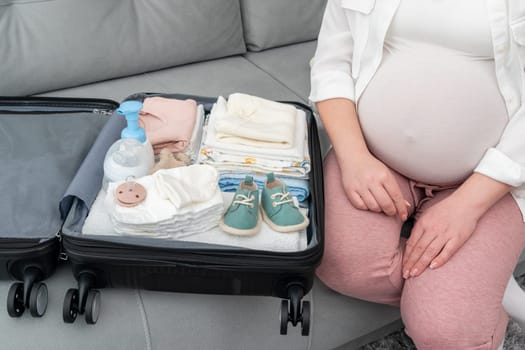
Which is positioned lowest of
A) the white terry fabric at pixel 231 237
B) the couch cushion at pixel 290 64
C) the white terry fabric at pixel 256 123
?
the couch cushion at pixel 290 64

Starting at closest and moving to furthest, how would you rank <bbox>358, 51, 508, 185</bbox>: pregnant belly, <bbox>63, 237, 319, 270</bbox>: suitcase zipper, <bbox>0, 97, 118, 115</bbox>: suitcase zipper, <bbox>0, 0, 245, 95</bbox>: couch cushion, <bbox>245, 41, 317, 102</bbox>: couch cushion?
1. <bbox>63, 237, 319, 270</bbox>: suitcase zipper
2. <bbox>358, 51, 508, 185</bbox>: pregnant belly
3. <bbox>0, 97, 118, 115</bbox>: suitcase zipper
4. <bbox>0, 0, 245, 95</bbox>: couch cushion
5. <bbox>245, 41, 317, 102</bbox>: couch cushion

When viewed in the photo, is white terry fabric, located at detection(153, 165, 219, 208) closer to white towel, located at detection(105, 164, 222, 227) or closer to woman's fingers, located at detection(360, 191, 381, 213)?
white towel, located at detection(105, 164, 222, 227)

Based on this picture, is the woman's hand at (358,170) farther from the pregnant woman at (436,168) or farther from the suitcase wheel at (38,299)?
the suitcase wheel at (38,299)

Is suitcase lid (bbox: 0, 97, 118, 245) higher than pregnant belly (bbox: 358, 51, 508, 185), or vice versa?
pregnant belly (bbox: 358, 51, 508, 185)

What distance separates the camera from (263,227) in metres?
0.83

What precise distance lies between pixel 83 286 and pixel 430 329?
1.79 feet

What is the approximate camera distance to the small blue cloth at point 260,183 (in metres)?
0.90

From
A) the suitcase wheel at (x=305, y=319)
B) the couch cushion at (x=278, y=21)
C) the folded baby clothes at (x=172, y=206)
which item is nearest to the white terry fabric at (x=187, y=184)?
the folded baby clothes at (x=172, y=206)

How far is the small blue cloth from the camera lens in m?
0.90

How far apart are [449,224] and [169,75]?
35.0 inches

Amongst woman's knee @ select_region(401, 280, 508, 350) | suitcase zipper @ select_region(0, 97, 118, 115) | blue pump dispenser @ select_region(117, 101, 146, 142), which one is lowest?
woman's knee @ select_region(401, 280, 508, 350)

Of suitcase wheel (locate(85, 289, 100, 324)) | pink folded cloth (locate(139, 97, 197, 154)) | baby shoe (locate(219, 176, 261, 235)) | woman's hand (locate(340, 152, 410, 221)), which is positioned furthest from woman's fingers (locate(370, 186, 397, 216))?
suitcase wheel (locate(85, 289, 100, 324))

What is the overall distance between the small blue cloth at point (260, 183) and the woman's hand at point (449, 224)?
0.21 meters

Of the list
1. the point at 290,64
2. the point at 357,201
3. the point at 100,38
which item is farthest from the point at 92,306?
the point at 290,64
